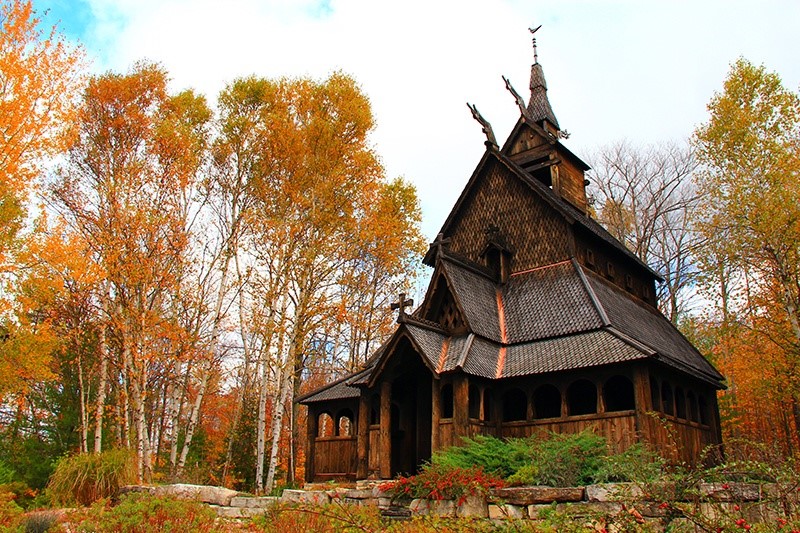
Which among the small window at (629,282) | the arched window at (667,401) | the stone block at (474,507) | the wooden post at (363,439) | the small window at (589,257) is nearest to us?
the stone block at (474,507)

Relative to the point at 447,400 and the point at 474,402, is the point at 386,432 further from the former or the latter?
the point at 474,402

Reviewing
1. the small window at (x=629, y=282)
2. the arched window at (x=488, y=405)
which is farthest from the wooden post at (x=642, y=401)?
Result: the small window at (x=629, y=282)

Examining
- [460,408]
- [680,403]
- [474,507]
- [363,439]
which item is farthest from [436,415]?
[680,403]

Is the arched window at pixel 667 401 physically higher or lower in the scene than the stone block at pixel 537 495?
higher

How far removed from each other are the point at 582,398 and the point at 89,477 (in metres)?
11.8

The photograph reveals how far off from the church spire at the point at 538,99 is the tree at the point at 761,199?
5086 mm

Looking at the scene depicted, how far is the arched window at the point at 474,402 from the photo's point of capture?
15.0 meters

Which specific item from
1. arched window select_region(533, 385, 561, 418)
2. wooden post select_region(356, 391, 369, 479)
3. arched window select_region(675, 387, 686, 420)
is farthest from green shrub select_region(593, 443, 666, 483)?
wooden post select_region(356, 391, 369, 479)

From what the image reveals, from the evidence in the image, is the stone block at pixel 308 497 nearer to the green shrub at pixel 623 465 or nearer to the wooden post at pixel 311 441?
the green shrub at pixel 623 465

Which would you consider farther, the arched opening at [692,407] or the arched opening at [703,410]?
the arched opening at [703,410]

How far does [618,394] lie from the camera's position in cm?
1683

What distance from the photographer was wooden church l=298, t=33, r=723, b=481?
14.5 m

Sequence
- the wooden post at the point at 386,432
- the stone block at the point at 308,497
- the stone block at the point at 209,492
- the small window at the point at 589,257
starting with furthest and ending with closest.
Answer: the small window at the point at 589,257
the wooden post at the point at 386,432
the stone block at the point at 209,492
the stone block at the point at 308,497

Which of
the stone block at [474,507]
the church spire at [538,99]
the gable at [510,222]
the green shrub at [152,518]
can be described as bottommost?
the stone block at [474,507]
